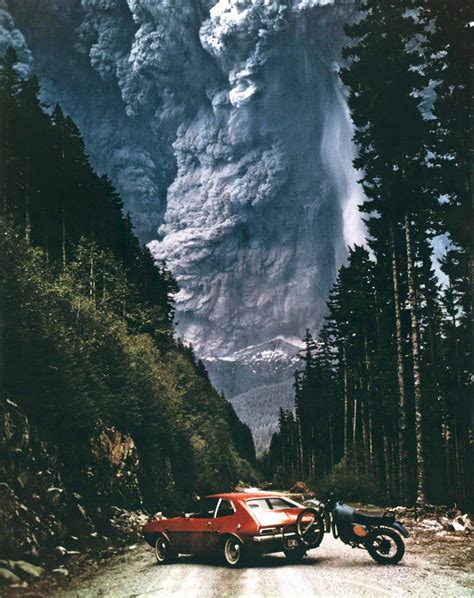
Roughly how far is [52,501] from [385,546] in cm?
741

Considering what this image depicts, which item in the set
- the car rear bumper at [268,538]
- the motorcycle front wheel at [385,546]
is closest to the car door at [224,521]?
the car rear bumper at [268,538]

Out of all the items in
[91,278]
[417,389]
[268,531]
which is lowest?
[268,531]

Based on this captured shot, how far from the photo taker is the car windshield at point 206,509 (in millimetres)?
13023

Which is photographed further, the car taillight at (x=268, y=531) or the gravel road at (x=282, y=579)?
the car taillight at (x=268, y=531)

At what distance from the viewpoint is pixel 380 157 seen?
25453mm

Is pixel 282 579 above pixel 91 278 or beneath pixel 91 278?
beneath

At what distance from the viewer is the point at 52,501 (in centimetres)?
1338

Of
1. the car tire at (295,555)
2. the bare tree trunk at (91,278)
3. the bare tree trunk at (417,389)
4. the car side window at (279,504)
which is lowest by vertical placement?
the car tire at (295,555)

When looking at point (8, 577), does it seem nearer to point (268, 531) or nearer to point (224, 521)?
point (224, 521)

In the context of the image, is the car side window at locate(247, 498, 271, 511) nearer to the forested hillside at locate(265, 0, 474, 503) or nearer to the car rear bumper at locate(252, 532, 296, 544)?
the car rear bumper at locate(252, 532, 296, 544)

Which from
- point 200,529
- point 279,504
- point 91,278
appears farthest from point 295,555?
point 91,278

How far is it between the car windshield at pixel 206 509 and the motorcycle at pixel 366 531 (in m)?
2.07

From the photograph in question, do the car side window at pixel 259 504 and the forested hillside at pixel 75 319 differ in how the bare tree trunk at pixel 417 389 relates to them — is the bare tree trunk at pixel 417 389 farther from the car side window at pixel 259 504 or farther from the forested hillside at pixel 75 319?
the forested hillside at pixel 75 319

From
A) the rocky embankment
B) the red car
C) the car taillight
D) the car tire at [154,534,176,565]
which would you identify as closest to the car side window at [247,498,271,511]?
the red car
